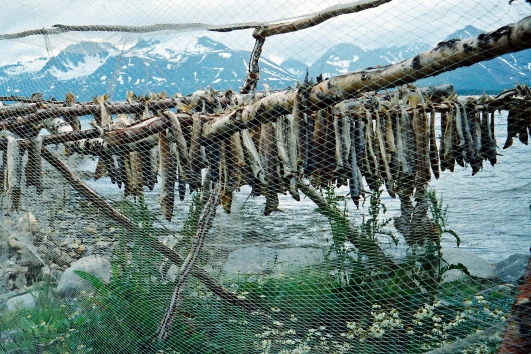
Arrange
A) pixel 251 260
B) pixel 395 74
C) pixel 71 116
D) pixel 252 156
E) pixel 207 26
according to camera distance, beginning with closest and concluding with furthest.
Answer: pixel 395 74 < pixel 252 156 < pixel 207 26 < pixel 251 260 < pixel 71 116

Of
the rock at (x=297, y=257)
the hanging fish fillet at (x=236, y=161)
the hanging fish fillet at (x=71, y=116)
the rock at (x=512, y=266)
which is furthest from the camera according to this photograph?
the hanging fish fillet at (x=71, y=116)

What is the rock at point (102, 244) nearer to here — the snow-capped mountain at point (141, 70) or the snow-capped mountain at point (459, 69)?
the snow-capped mountain at point (141, 70)

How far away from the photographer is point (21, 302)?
15.6ft

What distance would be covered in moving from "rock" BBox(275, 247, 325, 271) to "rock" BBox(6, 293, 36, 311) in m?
A: 2.31

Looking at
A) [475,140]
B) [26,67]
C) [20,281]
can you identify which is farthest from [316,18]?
[20,281]

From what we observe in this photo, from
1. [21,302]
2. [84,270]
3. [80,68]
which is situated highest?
[80,68]

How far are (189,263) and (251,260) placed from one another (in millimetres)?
403

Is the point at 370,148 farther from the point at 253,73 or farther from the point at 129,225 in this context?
the point at 129,225

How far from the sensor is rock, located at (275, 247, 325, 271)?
3.51 metres

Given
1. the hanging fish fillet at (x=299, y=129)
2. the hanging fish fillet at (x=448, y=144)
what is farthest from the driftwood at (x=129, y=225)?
the hanging fish fillet at (x=448, y=144)

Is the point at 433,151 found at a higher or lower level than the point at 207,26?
lower

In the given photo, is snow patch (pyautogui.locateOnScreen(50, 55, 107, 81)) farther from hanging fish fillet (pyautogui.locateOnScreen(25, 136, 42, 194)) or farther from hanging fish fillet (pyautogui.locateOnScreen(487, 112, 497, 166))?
hanging fish fillet (pyautogui.locateOnScreen(487, 112, 497, 166))

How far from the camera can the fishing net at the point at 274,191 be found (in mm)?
2918

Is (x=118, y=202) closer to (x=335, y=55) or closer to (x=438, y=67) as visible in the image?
(x=335, y=55)
